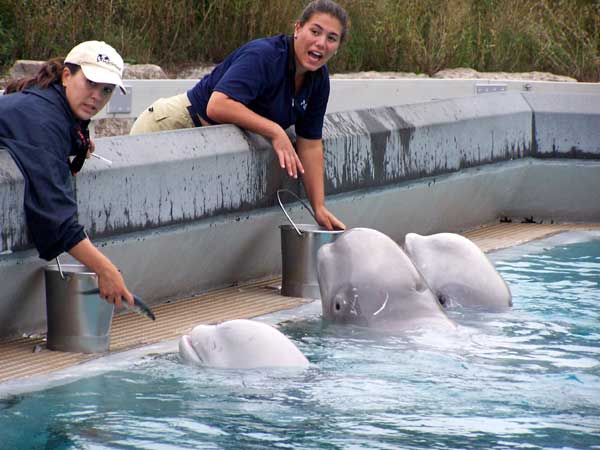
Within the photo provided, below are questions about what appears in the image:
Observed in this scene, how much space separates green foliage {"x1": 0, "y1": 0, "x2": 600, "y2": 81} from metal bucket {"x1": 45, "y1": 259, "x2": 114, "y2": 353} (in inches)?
242

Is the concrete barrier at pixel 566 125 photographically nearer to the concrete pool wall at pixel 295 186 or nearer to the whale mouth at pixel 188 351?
the concrete pool wall at pixel 295 186

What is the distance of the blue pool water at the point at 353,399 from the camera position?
13.9 ft

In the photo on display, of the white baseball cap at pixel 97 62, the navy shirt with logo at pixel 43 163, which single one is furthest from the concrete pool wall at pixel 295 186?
the white baseball cap at pixel 97 62

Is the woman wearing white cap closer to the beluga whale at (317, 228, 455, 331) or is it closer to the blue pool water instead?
the blue pool water

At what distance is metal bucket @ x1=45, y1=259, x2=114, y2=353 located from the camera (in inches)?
205

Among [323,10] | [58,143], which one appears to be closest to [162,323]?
[58,143]

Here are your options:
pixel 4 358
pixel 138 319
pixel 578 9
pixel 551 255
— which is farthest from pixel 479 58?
pixel 4 358

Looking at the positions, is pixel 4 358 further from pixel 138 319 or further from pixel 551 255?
pixel 551 255

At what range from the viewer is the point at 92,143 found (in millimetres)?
5699

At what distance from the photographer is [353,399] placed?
4703 millimetres

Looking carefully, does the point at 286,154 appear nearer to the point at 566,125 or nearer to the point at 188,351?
the point at 188,351

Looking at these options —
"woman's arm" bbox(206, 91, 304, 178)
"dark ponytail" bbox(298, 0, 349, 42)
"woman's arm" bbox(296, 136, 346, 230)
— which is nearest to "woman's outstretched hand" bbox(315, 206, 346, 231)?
"woman's arm" bbox(296, 136, 346, 230)

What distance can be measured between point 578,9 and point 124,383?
11933mm

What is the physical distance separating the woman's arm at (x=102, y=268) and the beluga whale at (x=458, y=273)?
194cm
